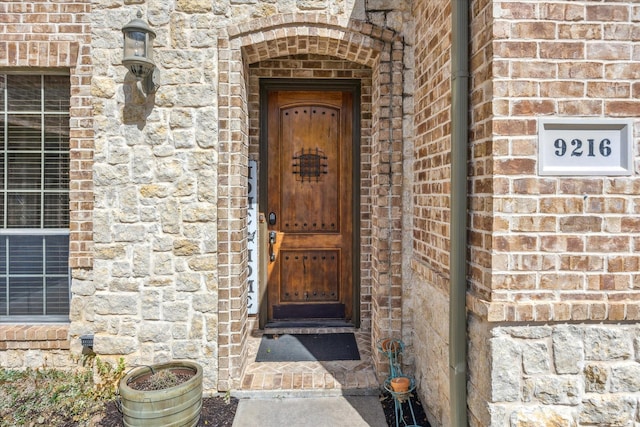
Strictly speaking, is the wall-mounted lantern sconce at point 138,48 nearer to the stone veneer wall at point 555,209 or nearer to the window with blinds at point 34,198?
the window with blinds at point 34,198

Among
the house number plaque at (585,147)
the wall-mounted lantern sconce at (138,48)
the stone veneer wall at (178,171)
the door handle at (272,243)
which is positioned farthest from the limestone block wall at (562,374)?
the wall-mounted lantern sconce at (138,48)

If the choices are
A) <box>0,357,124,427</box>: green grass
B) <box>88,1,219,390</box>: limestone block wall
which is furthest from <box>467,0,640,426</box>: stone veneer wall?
<box>0,357,124,427</box>: green grass

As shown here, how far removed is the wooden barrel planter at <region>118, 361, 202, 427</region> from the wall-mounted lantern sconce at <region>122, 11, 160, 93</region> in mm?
2198

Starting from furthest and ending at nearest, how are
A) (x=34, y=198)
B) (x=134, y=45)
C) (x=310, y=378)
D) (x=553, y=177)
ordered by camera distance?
(x=34, y=198) → (x=310, y=378) → (x=134, y=45) → (x=553, y=177)

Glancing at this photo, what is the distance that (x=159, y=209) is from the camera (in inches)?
120

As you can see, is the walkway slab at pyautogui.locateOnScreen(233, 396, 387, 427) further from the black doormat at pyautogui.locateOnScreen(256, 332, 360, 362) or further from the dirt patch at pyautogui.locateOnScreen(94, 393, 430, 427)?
the black doormat at pyautogui.locateOnScreen(256, 332, 360, 362)

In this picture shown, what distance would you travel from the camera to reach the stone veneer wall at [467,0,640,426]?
194cm

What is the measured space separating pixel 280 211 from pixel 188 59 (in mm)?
1765

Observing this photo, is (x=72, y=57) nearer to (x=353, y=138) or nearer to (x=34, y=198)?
(x=34, y=198)

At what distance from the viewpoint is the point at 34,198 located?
11.7 feet

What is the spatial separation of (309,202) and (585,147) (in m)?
2.69

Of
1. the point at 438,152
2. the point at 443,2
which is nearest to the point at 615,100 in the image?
the point at 438,152

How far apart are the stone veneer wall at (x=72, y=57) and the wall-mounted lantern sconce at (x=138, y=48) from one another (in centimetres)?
74

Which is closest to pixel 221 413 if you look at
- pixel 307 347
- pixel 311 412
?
pixel 311 412
